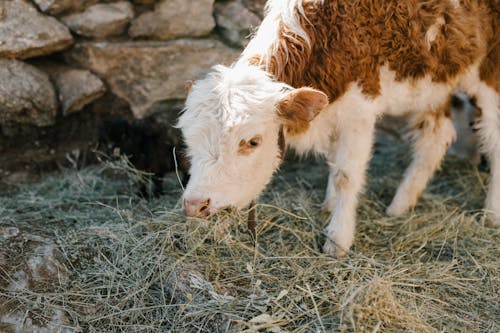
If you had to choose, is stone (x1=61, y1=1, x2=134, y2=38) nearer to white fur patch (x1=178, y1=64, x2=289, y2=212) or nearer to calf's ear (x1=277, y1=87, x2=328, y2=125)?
white fur patch (x1=178, y1=64, x2=289, y2=212)

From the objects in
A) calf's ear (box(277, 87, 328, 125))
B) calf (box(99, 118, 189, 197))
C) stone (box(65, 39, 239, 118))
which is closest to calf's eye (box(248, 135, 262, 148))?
calf's ear (box(277, 87, 328, 125))

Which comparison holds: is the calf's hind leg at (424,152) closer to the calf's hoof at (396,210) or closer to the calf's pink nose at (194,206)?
the calf's hoof at (396,210)

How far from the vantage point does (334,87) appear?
3816 mm

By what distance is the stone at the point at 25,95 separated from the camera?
4820 mm

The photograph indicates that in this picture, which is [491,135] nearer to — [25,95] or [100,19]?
[100,19]

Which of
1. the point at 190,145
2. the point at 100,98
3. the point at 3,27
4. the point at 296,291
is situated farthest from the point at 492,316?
the point at 3,27

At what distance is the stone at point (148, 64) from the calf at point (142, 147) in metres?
0.48

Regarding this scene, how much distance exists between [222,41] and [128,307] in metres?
3.05

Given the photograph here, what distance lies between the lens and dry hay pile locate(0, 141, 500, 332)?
3082mm

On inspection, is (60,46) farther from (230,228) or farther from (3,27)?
(230,228)

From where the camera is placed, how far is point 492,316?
3348 millimetres

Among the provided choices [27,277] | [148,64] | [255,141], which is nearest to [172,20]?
[148,64]

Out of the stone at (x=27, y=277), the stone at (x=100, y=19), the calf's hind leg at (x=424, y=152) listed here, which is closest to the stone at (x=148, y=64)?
the stone at (x=100, y=19)

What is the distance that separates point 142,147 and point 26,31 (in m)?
1.46
